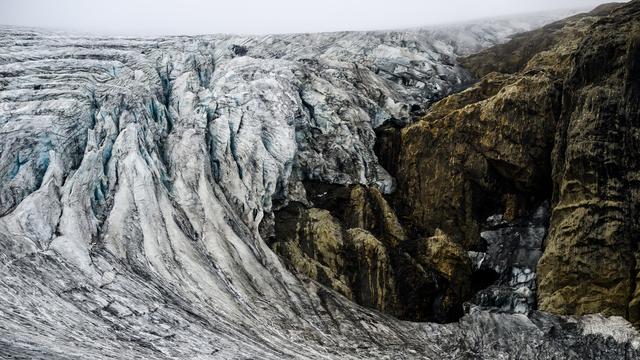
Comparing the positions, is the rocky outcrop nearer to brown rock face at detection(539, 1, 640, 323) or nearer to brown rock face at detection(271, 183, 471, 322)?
brown rock face at detection(539, 1, 640, 323)

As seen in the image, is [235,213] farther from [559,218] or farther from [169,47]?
[169,47]

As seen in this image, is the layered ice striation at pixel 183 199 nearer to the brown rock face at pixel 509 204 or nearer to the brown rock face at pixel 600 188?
the brown rock face at pixel 509 204

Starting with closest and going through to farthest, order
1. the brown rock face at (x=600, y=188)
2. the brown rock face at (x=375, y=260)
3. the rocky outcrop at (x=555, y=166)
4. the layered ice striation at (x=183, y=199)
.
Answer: the layered ice striation at (x=183, y=199) < the brown rock face at (x=600, y=188) < the rocky outcrop at (x=555, y=166) < the brown rock face at (x=375, y=260)

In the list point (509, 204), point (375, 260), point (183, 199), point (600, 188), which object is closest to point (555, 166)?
point (600, 188)

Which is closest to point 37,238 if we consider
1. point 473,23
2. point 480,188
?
point 480,188

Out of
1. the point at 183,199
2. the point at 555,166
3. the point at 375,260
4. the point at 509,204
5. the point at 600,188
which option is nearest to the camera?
the point at 600,188

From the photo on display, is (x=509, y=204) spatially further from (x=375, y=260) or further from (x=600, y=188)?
(x=375, y=260)

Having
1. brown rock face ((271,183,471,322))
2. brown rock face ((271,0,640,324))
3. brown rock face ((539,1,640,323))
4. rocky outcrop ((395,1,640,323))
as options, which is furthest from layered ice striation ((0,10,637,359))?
rocky outcrop ((395,1,640,323))

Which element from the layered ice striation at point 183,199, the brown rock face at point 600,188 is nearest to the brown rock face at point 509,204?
the brown rock face at point 600,188
